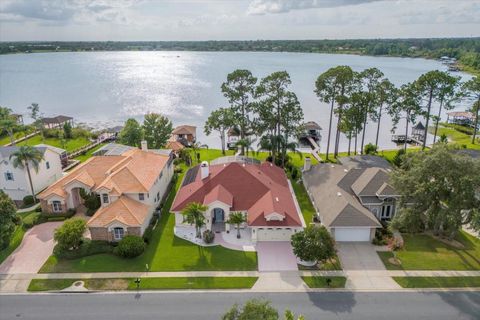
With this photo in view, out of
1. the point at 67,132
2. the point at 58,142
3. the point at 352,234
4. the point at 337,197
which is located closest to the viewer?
the point at 352,234

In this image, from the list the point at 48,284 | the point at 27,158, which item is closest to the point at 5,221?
the point at 48,284

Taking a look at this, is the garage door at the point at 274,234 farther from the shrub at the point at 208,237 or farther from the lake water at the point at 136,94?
the lake water at the point at 136,94

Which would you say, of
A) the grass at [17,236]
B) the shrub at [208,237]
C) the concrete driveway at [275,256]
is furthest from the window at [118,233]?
the concrete driveway at [275,256]

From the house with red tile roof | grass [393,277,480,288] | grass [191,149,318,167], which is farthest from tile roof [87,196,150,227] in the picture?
grass [393,277,480,288]

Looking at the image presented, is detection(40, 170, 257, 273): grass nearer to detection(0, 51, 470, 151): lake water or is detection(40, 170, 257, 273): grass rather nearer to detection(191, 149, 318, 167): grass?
detection(191, 149, 318, 167): grass

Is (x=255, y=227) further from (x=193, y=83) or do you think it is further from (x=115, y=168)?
(x=193, y=83)

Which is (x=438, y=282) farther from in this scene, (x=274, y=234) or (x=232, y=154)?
(x=232, y=154)

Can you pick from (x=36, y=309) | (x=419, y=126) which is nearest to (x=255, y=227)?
(x=36, y=309)
